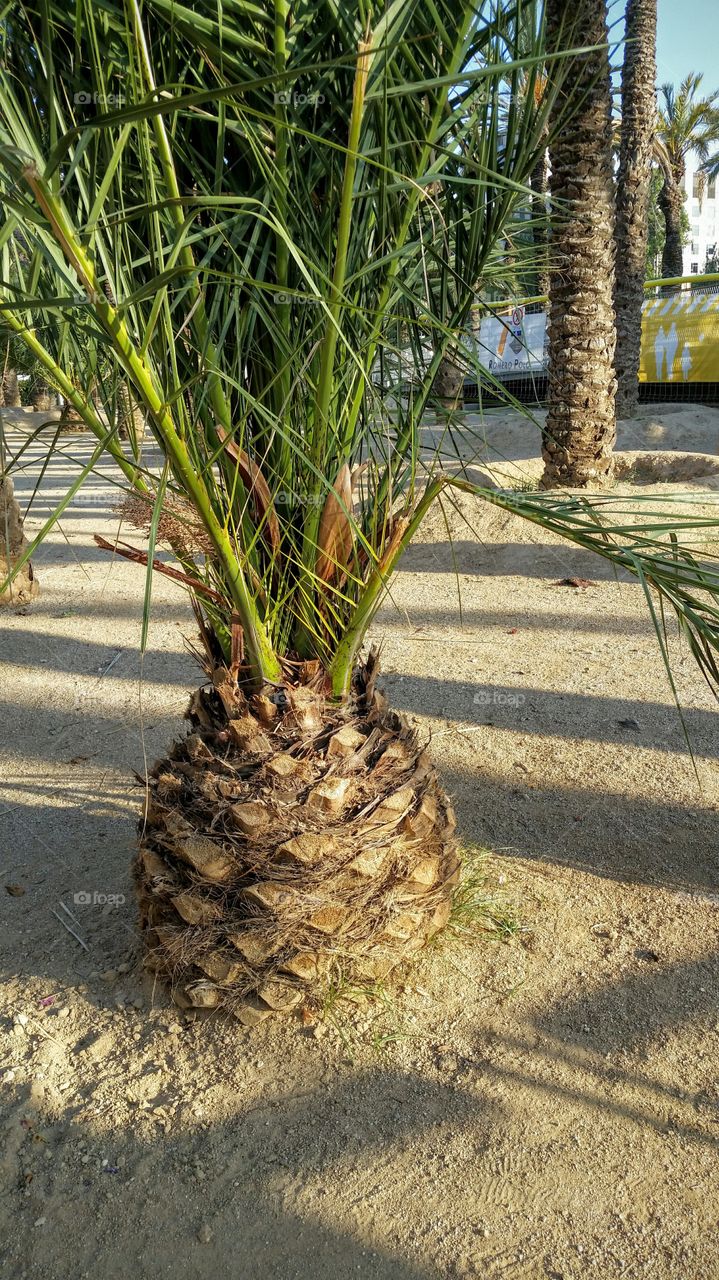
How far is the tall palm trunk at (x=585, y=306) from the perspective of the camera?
680 cm

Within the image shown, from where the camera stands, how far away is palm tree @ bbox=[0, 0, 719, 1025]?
1833mm

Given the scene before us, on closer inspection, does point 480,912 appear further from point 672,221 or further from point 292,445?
point 672,221

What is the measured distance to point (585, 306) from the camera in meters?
6.89

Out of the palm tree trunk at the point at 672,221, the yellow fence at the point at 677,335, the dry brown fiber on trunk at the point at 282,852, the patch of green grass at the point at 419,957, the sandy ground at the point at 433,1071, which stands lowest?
the sandy ground at the point at 433,1071

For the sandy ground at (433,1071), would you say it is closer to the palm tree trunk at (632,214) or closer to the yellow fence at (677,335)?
the palm tree trunk at (632,214)

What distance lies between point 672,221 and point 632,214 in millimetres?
13817

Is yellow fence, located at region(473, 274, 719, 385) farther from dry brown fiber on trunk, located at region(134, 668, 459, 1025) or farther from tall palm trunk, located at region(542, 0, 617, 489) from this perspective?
dry brown fiber on trunk, located at region(134, 668, 459, 1025)

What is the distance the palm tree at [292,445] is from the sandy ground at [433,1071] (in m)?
0.22

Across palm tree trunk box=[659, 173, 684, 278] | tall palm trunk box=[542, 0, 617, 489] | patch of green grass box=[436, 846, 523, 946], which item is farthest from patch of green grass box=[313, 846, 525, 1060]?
palm tree trunk box=[659, 173, 684, 278]

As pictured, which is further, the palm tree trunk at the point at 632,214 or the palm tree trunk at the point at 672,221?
the palm tree trunk at the point at 672,221

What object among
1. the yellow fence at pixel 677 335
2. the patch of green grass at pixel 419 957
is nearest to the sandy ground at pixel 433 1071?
the patch of green grass at pixel 419 957

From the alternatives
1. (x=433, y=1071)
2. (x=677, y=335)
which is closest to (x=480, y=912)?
(x=433, y=1071)

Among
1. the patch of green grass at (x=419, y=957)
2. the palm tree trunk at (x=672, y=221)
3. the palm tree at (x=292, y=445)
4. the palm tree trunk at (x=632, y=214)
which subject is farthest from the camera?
the palm tree trunk at (x=672, y=221)

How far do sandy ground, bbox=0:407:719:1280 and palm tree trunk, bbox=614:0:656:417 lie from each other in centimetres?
904
